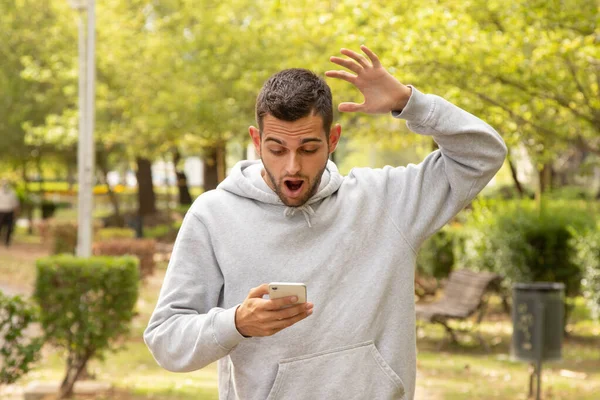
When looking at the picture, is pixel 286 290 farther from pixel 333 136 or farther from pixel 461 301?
pixel 461 301

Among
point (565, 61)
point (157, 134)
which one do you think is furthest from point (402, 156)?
point (565, 61)

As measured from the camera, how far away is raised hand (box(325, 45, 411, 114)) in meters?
3.05

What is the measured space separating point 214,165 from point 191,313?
93.6 feet

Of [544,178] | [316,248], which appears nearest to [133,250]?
[544,178]

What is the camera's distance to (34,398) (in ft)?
31.2

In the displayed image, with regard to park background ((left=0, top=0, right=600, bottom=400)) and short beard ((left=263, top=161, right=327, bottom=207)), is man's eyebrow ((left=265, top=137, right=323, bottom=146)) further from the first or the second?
park background ((left=0, top=0, right=600, bottom=400))

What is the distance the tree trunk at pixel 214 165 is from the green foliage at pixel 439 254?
361 inches

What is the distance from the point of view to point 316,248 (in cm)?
307

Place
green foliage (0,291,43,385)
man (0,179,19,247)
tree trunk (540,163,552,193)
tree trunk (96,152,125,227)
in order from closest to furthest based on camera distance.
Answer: green foliage (0,291,43,385) → tree trunk (540,163,552,193) → man (0,179,19,247) → tree trunk (96,152,125,227)

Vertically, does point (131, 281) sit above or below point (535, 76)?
below

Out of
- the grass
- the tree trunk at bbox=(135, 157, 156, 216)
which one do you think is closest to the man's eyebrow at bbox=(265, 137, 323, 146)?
the grass

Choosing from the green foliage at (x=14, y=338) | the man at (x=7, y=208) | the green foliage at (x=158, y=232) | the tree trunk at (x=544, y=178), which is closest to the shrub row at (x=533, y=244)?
the tree trunk at (x=544, y=178)

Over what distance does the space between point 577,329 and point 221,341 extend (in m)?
13.2

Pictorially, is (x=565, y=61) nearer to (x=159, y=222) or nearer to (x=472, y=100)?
(x=472, y=100)
